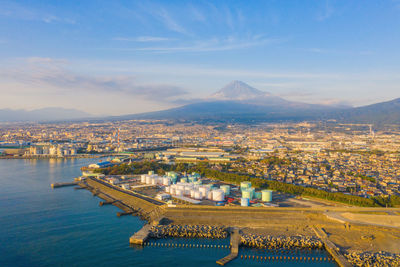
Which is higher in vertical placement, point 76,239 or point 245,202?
point 245,202

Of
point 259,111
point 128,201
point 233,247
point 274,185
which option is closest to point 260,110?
point 259,111

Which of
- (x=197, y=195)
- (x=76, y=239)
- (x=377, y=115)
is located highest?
(x=377, y=115)

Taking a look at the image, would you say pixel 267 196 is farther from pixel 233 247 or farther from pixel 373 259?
pixel 373 259

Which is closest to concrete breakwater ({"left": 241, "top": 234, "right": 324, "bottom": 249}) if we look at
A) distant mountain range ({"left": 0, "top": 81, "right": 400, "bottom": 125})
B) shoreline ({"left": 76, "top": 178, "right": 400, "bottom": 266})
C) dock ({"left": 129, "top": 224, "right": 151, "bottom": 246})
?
shoreline ({"left": 76, "top": 178, "right": 400, "bottom": 266})

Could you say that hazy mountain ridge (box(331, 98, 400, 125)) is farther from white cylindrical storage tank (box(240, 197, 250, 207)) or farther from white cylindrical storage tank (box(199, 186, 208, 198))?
white cylindrical storage tank (box(240, 197, 250, 207))

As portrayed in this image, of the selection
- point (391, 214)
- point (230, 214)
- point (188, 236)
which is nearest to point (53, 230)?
point (188, 236)

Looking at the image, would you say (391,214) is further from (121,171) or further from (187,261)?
(121,171)
